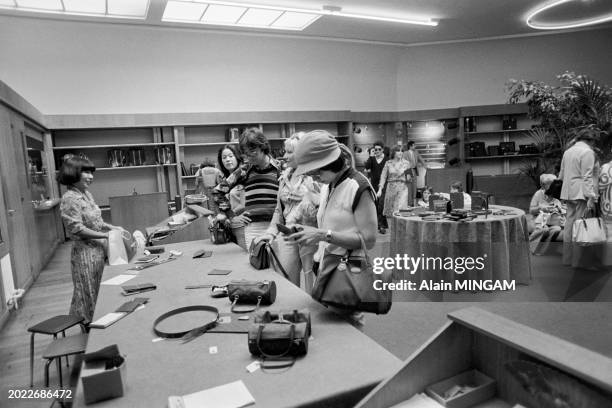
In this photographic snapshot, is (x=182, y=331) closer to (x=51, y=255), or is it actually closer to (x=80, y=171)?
(x=80, y=171)

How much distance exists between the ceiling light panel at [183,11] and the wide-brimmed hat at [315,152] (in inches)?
257

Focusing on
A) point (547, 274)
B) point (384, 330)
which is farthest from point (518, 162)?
point (384, 330)

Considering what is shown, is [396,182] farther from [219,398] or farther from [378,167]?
[219,398]

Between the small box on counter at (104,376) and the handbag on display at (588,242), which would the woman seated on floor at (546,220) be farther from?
the small box on counter at (104,376)

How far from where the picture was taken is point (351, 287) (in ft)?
5.27

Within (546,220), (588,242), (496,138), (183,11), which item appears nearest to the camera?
(588,242)

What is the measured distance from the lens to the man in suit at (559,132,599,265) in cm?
457

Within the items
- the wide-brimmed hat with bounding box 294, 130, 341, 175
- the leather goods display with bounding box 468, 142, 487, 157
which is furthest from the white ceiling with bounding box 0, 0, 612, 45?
the wide-brimmed hat with bounding box 294, 130, 341, 175

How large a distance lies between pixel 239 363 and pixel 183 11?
779 cm

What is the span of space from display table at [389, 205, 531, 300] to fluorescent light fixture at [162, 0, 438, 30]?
5.11 metres

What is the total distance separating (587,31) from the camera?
10.8 m

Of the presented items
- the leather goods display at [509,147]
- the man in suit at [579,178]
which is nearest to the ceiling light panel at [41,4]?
the man in suit at [579,178]

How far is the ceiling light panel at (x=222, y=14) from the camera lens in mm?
7496

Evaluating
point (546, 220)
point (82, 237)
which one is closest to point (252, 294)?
point (82, 237)
